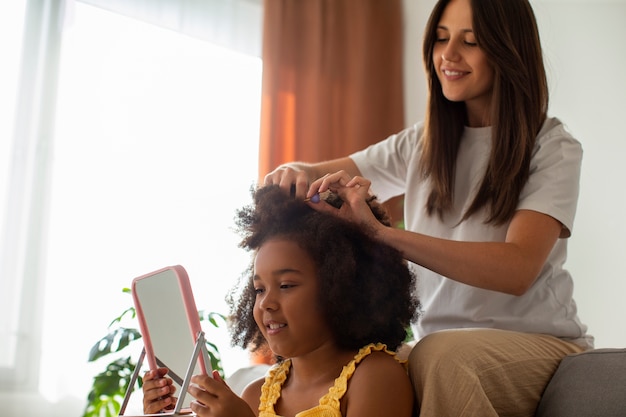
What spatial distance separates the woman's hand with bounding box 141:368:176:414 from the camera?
113 centimetres

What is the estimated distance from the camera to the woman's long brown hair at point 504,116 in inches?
56.5

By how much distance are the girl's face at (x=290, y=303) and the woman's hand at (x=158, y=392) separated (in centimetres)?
17

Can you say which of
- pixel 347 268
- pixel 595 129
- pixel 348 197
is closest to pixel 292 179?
pixel 348 197

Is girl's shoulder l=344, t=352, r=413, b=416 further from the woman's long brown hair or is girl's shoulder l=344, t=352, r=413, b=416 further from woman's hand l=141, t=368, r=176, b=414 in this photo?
the woman's long brown hair

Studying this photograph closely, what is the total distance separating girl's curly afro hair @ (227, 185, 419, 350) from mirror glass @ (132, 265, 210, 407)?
0.62ft

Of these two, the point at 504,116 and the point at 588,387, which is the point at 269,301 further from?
the point at 504,116

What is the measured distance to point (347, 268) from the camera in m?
1.12

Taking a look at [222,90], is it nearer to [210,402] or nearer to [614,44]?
[614,44]

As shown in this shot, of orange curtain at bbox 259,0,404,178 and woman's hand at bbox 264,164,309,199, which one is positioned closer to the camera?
woman's hand at bbox 264,164,309,199

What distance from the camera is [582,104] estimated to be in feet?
10.1

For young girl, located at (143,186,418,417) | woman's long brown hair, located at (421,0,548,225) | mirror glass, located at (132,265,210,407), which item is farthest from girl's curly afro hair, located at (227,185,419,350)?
woman's long brown hair, located at (421,0,548,225)

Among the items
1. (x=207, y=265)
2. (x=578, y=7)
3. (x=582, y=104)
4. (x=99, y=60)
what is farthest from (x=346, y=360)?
(x=578, y=7)

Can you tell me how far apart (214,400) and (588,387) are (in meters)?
0.60

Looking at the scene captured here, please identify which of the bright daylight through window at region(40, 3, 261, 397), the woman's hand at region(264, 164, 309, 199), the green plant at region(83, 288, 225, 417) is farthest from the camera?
the bright daylight through window at region(40, 3, 261, 397)
